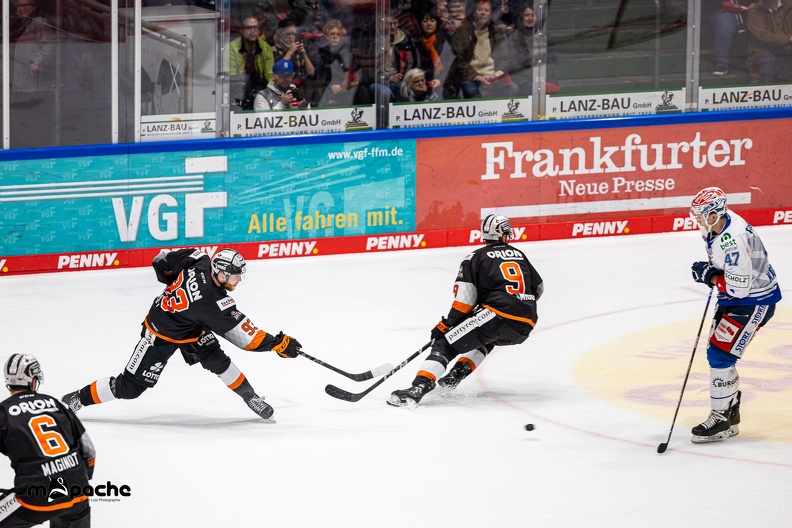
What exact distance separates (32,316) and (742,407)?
5340 millimetres

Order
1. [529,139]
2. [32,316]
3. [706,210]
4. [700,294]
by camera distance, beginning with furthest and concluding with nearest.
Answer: [529,139] → [700,294] → [32,316] → [706,210]

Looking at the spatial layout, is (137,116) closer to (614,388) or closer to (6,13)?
(6,13)

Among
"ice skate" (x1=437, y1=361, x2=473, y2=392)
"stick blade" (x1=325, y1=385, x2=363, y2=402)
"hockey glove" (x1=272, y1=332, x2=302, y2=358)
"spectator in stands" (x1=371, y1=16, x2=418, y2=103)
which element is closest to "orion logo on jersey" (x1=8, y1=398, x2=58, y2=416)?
"hockey glove" (x1=272, y1=332, x2=302, y2=358)

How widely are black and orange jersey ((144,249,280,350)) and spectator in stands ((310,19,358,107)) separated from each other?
5.23 m

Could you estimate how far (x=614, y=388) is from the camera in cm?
842

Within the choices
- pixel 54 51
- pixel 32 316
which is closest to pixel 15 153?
pixel 54 51

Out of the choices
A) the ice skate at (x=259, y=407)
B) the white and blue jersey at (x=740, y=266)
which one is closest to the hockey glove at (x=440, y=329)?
the ice skate at (x=259, y=407)

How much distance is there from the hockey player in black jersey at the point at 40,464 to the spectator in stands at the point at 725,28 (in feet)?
32.0

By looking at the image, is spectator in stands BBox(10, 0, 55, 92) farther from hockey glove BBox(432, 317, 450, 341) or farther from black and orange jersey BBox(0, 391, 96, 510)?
black and orange jersey BBox(0, 391, 96, 510)

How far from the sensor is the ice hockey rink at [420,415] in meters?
6.33

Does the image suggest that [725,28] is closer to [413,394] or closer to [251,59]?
[251,59]

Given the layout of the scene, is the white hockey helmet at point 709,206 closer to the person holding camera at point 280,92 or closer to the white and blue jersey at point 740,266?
the white and blue jersey at point 740,266

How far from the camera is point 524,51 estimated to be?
12906 mm

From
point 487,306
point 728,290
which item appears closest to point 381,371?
point 487,306
